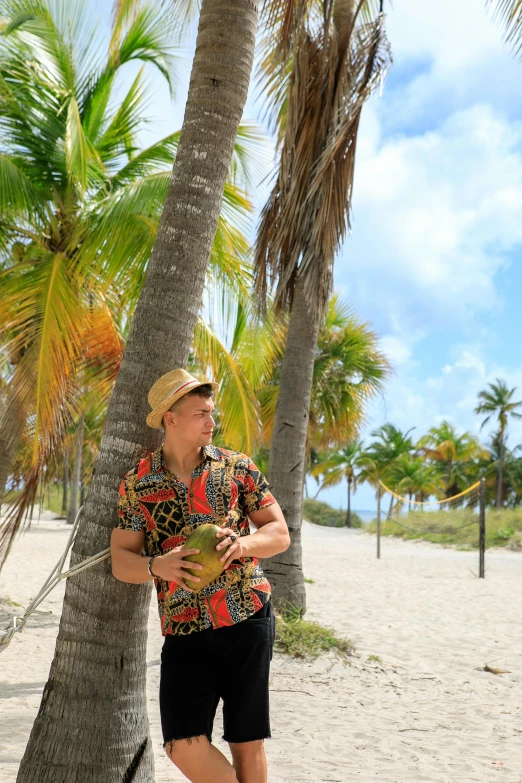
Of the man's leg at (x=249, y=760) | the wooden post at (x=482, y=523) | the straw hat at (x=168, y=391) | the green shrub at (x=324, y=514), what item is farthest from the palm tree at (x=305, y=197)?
the green shrub at (x=324, y=514)

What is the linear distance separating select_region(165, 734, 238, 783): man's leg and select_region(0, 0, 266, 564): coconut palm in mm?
4858

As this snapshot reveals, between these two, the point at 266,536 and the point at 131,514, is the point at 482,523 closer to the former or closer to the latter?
the point at 266,536

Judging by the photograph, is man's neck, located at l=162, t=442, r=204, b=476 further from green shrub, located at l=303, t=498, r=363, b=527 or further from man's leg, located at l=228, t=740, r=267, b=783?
green shrub, located at l=303, t=498, r=363, b=527

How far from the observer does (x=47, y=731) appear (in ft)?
10.1

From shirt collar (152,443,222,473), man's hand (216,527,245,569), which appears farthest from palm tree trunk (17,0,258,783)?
man's hand (216,527,245,569)

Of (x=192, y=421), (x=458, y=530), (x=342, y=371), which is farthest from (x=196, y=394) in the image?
(x=458, y=530)

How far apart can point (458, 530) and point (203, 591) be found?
22.4 metres

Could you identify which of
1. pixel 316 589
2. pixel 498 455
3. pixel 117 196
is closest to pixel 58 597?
pixel 316 589

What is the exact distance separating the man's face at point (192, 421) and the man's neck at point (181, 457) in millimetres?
37

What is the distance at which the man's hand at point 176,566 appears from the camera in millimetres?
2373

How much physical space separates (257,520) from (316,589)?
993 cm

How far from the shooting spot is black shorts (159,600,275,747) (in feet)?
8.43

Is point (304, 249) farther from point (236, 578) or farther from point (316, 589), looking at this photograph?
point (316, 589)

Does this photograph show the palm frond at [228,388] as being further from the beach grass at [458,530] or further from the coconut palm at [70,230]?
the beach grass at [458,530]
